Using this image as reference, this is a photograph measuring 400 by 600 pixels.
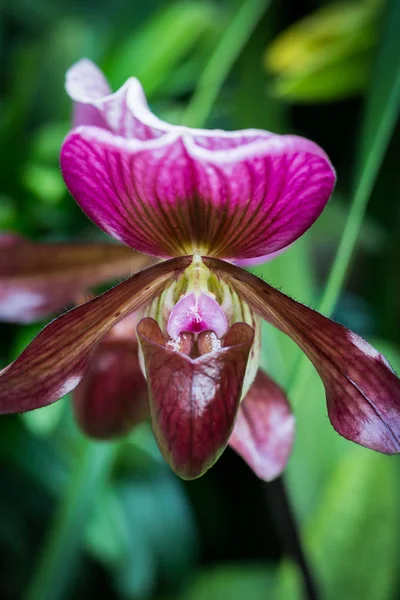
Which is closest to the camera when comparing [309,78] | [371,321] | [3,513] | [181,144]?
[181,144]

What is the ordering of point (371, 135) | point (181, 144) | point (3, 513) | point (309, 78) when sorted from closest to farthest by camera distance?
point (181, 144), point (371, 135), point (309, 78), point (3, 513)

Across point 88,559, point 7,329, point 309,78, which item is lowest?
point 88,559

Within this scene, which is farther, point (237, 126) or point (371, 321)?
point (371, 321)

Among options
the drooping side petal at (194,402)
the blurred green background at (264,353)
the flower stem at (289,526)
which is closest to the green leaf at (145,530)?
the blurred green background at (264,353)

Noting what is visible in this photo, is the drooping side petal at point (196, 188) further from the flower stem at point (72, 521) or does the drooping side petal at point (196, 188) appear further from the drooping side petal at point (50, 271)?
the flower stem at point (72, 521)

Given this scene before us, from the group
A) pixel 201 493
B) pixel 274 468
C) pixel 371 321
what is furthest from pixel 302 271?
pixel 274 468

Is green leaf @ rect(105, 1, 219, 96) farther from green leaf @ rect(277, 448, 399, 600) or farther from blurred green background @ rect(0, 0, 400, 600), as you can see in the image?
green leaf @ rect(277, 448, 399, 600)

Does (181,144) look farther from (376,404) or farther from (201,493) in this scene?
(201,493)
